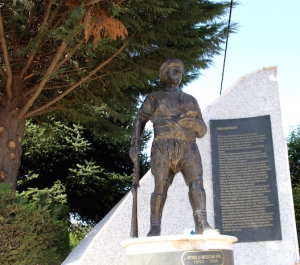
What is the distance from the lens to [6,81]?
284 inches

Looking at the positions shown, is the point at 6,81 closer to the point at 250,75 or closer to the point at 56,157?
the point at 250,75

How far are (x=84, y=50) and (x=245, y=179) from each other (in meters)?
3.49

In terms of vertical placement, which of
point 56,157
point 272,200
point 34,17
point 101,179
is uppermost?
point 34,17

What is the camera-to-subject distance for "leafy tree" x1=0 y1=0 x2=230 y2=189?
21.1 feet

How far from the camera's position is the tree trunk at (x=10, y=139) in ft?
23.4

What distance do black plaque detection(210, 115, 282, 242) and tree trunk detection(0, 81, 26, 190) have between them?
3.55 metres

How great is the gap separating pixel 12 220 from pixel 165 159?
10.5ft

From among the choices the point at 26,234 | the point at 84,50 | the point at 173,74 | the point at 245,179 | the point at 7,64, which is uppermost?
the point at 84,50

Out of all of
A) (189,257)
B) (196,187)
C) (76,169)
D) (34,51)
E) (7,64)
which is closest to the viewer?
(189,257)

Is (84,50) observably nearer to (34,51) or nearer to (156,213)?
(34,51)

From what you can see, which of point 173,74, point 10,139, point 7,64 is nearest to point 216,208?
point 173,74

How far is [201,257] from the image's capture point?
3.42 m

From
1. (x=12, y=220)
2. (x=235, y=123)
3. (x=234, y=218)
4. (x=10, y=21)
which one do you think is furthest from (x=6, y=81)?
(x=234, y=218)

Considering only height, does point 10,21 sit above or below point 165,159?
above
